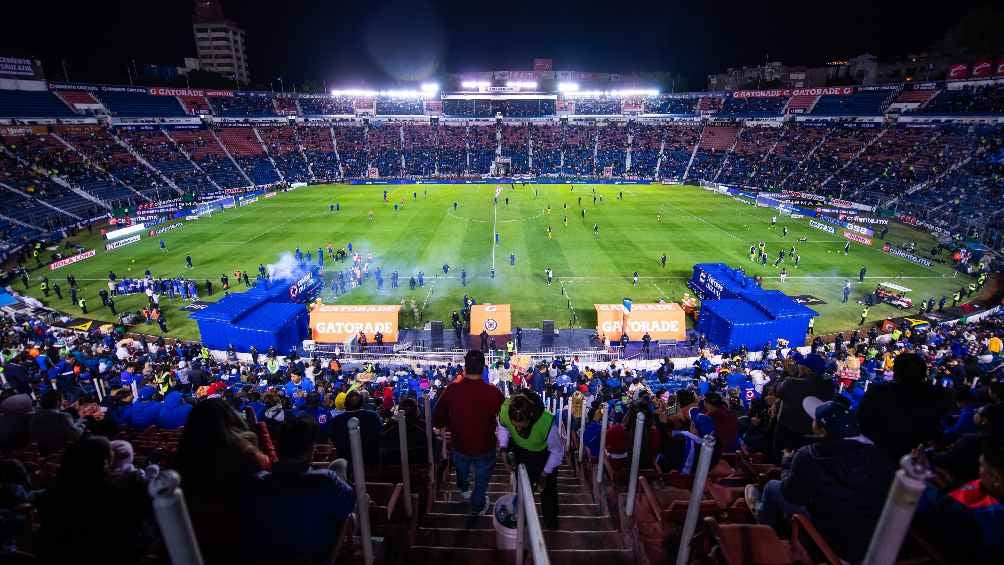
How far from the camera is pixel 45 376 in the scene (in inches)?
530

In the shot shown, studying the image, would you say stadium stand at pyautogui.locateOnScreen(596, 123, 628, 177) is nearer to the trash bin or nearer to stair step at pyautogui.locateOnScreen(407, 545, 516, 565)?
the trash bin

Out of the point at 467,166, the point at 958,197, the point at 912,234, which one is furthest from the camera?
the point at 467,166

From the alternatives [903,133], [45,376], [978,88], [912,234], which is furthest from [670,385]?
[978,88]

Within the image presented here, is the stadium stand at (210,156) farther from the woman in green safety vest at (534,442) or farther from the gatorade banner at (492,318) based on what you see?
the woman in green safety vest at (534,442)

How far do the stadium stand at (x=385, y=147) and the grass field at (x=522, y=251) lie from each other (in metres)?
22.5

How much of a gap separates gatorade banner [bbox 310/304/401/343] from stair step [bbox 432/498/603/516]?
16314 millimetres

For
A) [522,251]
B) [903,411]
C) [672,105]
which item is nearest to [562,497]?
[903,411]

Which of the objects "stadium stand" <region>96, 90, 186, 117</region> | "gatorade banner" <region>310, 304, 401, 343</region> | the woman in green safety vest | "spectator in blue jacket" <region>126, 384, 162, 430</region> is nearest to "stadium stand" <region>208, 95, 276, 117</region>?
"stadium stand" <region>96, 90, 186, 117</region>

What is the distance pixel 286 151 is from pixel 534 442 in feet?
278

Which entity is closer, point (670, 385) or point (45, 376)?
point (45, 376)

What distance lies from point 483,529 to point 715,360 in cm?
1721

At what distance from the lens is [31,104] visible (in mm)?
57625

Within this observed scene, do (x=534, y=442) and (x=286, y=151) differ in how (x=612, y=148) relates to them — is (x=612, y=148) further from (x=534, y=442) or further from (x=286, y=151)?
(x=534, y=442)

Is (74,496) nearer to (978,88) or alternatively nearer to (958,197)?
(958,197)
